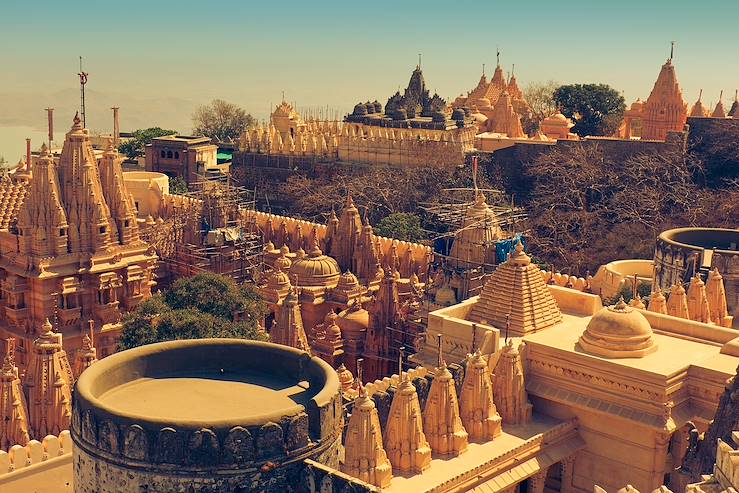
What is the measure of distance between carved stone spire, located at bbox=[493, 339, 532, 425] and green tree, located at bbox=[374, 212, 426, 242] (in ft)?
82.2

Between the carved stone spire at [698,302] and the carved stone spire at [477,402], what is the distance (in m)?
9.76

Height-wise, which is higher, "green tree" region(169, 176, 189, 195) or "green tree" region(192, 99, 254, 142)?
"green tree" region(192, 99, 254, 142)

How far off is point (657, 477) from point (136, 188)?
37.1m

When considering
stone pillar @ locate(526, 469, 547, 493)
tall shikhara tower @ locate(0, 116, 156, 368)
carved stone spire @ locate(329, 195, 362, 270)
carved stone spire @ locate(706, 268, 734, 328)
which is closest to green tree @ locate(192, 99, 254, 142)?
carved stone spire @ locate(329, 195, 362, 270)

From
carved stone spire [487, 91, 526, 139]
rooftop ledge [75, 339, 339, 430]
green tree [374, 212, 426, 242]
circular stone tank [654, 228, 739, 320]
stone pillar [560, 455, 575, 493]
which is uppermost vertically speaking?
carved stone spire [487, 91, 526, 139]

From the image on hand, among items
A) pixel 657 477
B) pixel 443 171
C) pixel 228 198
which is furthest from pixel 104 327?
pixel 443 171

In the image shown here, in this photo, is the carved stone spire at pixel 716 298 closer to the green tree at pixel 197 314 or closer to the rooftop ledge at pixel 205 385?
the green tree at pixel 197 314

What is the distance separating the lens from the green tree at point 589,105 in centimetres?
7531

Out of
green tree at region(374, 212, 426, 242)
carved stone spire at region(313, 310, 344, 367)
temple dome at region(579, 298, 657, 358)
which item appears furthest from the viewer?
green tree at region(374, 212, 426, 242)

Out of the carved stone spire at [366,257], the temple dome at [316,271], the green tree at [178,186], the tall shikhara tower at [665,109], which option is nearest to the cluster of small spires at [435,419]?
the temple dome at [316,271]

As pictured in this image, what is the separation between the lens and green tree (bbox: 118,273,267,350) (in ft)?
101

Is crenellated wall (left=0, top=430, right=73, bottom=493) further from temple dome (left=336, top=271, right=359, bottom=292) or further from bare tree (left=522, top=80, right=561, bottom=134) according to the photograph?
bare tree (left=522, top=80, right=561, bottom=134)

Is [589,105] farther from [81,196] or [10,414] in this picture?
[10,414]

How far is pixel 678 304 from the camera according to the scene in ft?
98.3
